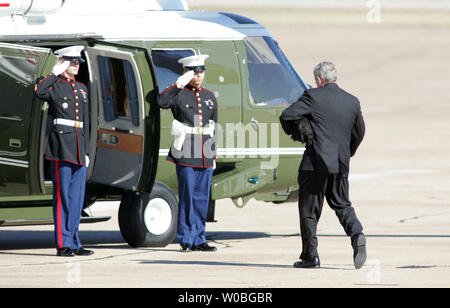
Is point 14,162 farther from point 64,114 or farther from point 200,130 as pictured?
point 200,130

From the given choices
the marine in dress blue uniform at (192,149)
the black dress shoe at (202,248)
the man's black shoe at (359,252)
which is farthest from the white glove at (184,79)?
the man's black shoe at (359,252)

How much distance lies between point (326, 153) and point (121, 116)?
2873mm

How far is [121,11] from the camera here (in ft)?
43.3

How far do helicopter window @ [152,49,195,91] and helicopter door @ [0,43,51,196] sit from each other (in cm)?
130

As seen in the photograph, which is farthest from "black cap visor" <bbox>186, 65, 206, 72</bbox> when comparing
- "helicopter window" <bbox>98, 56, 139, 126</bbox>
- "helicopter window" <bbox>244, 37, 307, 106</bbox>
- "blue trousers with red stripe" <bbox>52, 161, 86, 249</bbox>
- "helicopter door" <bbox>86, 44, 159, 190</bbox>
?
"blue trousers with red stripe" <bbox>52, 161, 86, 249</bbox>

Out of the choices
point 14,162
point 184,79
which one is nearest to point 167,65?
point 184,79

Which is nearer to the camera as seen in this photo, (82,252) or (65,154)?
(65,154)

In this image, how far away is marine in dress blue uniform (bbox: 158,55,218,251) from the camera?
12031 millimetres

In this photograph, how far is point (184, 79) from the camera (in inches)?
470

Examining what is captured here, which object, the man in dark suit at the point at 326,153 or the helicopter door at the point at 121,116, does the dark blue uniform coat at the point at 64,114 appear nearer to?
the helicopter door at the point at 121,116

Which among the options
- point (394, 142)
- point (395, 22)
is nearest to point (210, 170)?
point (394, 142)

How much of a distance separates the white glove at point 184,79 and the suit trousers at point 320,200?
1962 mm

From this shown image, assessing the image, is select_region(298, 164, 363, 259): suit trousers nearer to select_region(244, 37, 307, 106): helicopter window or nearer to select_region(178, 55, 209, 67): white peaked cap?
select_region(178, 55, 209, 67): white peaked cap

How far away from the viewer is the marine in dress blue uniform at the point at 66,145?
1169 cm
